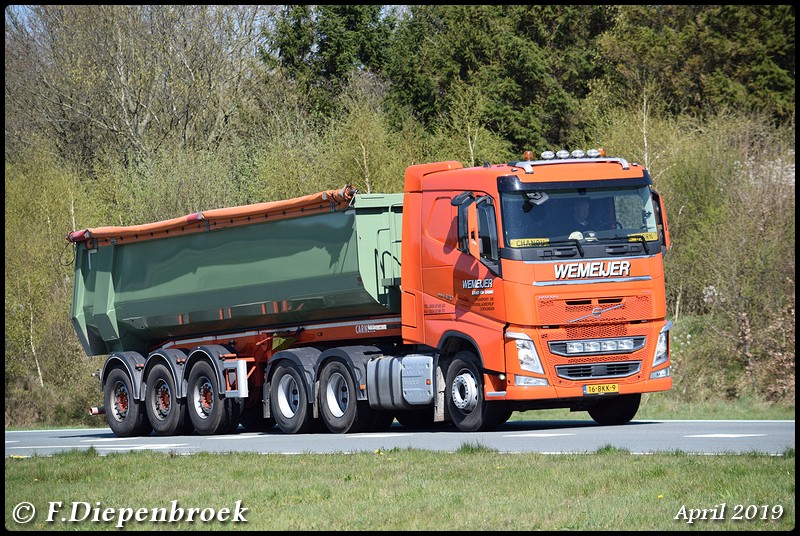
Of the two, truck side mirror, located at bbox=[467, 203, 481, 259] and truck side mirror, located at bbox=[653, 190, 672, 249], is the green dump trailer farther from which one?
truck side mirror, located at bbox=[653, 190, 672, 249]

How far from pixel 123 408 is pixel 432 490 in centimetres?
1402

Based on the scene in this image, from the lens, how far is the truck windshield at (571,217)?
665 inches

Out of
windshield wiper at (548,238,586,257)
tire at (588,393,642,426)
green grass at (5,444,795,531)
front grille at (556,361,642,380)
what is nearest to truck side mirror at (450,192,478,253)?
windshield wiper at (548,238,586,257)

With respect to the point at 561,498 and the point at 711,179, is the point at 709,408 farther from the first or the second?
the point at 561,498

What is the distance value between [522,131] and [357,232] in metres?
30.0

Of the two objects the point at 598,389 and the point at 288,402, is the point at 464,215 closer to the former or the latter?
the point at 598,389

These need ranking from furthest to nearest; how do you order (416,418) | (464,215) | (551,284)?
(416,418) → (464,215) → (551,284)

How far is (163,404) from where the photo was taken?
22641mm

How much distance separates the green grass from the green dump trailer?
522 cm

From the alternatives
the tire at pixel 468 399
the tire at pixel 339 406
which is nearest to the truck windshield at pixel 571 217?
the tire at pixel 468 399

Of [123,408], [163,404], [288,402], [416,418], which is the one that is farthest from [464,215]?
[123,408]

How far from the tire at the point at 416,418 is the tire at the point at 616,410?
276cm

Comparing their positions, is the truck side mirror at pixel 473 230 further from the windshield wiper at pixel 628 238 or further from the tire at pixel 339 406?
the tire at pixel 339 406

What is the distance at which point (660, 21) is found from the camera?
160 feet
